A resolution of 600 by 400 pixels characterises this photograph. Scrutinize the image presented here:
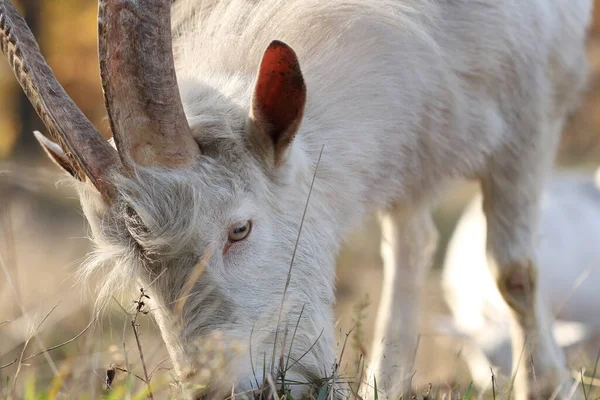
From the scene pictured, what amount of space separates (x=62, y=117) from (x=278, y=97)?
669mm

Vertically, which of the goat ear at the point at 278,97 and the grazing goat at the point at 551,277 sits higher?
the goat ear at the point at 278,97

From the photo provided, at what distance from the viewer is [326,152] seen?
3.40 m

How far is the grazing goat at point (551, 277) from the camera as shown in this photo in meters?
6.68

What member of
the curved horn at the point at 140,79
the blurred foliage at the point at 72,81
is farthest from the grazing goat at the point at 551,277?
the blurred foliage at the point at 72,81

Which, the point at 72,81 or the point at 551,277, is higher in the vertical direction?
the point at 72,81

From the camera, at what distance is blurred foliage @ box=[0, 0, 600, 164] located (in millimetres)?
14648

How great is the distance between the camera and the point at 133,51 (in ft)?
8.80

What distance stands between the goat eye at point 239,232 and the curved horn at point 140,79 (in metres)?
0.32

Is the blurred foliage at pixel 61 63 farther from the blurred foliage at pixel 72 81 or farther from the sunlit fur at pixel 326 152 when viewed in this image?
the sunlit fur at pixel 326 152

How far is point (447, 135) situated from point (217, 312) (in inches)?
60.1

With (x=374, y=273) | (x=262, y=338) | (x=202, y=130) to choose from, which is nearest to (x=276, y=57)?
(x=202, y=130)

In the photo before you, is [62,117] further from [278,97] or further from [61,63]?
[61,63]

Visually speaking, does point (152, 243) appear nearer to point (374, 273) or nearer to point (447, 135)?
point (447, 135)

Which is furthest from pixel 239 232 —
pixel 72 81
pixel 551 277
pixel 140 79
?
pixel 72 81
